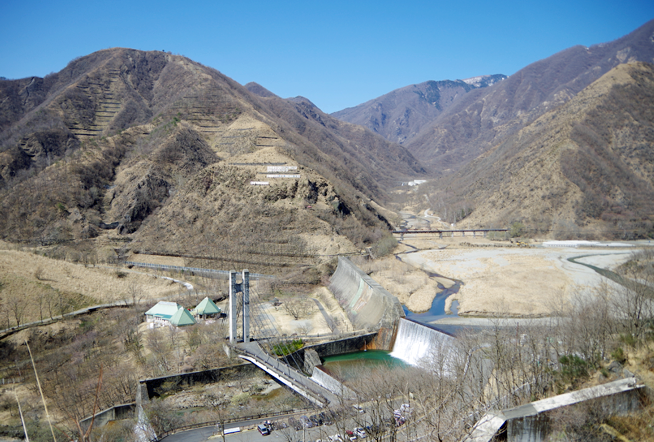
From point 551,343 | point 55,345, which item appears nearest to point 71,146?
point 55,345

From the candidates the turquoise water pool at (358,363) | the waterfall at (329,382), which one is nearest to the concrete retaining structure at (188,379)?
the waterfall at (329,382)

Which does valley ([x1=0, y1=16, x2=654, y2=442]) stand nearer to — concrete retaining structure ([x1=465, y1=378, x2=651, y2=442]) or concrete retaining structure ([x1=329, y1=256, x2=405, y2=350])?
concrete retaining structure ([x1=329, y1=256, x2=405, y2=350])

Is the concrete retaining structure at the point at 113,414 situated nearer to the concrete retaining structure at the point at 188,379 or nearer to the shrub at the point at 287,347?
the concrete retaining structure at the point at 188,379

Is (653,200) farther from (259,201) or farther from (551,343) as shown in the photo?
(551,343)

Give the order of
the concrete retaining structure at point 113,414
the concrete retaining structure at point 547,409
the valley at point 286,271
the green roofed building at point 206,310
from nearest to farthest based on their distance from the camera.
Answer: the concrete retaining structure at point 547,409 < the valley at point 286,271 < the concrete retaining structure at point 113,414 < the green roofed building at point 206,310

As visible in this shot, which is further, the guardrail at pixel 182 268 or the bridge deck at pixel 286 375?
the guardrail at pixel 182 268

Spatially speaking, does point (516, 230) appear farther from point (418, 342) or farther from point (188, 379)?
point (188, 379)

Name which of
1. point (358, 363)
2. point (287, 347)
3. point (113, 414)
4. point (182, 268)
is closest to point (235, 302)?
point (287, 347)
